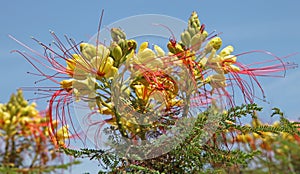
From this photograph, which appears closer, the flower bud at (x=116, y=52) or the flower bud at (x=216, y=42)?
the flower bud at (x=116, y=52)

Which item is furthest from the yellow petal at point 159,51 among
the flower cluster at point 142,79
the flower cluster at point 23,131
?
the flower cluster at point 23,131

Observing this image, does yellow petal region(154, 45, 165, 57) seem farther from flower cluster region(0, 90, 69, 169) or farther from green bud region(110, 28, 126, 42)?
flower cluster region(0, 90, 69, 169)

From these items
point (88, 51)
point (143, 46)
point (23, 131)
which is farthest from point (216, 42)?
point (23, 131)

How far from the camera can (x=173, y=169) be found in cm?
104

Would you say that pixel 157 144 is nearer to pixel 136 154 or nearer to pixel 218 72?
pixel 136 154

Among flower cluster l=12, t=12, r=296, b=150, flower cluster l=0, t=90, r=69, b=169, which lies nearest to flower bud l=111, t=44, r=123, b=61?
flower cluster l=12, t=12, r=296, b=150

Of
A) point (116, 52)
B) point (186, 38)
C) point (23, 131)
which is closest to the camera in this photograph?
point (116, 52)

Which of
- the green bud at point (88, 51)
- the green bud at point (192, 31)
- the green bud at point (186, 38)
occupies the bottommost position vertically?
the green bud at point (88, 51)

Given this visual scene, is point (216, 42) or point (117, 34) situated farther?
point (216, 42)

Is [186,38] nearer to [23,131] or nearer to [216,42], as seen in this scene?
[216,42]

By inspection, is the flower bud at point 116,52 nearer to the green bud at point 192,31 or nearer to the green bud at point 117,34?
the green bud at point 117,34

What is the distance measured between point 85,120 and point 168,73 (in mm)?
268

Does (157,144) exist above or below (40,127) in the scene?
below

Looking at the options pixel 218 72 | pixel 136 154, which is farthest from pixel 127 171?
pixel 218 72
